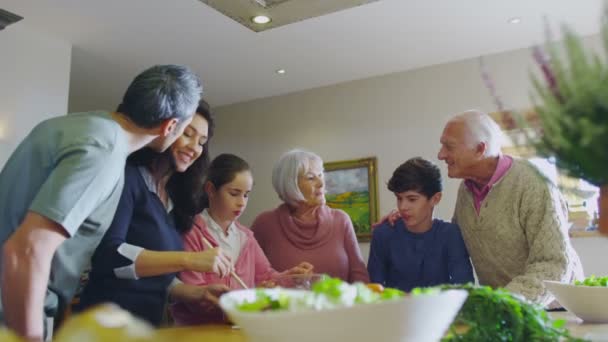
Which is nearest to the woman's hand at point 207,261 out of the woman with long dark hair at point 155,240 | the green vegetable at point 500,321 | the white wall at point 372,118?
the woman with long dark hair at point 155,240

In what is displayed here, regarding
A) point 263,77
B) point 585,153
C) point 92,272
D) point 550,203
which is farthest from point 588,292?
point 263,77

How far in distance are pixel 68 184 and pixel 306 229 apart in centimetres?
127

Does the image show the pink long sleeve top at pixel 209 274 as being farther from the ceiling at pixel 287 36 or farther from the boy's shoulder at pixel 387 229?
the ceiling at pixel 287 36

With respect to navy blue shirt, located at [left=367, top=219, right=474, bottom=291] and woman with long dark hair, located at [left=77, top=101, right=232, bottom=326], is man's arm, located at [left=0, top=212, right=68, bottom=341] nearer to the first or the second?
woman with long dark hair, located at [left=77, top=101, right=232, bottom=326]

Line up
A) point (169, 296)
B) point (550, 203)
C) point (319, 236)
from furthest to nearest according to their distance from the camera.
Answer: point (319, 236)
point (550, 203)
point (169, 296)

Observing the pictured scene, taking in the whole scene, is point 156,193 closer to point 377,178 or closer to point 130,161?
point 130,161

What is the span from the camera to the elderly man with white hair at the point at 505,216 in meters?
1.56

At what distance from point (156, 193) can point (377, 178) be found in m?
3.04

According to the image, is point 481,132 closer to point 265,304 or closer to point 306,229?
point 306,229

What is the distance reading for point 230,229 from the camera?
186 cm

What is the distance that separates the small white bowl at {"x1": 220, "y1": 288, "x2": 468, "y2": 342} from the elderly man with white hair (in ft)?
3.41

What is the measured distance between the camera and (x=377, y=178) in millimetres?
4383

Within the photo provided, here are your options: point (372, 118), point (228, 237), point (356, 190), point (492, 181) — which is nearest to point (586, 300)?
point (492, 181)

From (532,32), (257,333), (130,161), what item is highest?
(532,32)
